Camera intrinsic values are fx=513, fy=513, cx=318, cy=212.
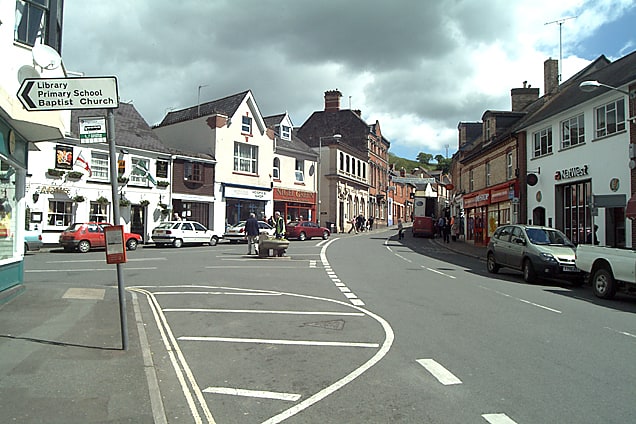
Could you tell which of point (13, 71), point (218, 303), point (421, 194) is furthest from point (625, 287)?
point (421, 194)

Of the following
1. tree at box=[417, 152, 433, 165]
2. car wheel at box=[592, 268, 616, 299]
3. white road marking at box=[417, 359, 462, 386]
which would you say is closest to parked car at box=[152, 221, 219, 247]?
car wheel at box=[592, 268, 616, 299]

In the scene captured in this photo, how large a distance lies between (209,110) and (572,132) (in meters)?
27.8

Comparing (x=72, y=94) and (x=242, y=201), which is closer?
(x=72, y=94)

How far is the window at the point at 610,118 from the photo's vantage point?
19.5m

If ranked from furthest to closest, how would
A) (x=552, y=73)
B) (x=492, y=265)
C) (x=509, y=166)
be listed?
1. (x=552, y=73)
2. (x=509, y=166)
3. (x=492, y=265)

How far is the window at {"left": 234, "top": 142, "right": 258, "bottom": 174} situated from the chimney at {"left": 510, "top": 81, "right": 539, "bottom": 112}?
19.8m

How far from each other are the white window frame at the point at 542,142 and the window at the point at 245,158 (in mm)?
21915

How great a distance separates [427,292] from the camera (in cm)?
1235

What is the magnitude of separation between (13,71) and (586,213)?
70.4 ft

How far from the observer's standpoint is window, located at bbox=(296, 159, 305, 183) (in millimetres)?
47531

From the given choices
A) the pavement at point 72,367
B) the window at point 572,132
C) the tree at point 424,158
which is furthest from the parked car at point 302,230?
the tree at point 424,158

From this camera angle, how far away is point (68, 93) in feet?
20.7

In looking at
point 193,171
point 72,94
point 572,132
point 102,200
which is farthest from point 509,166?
point 72,94

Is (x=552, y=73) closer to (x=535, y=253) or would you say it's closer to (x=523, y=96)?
(x=523, y=96)
